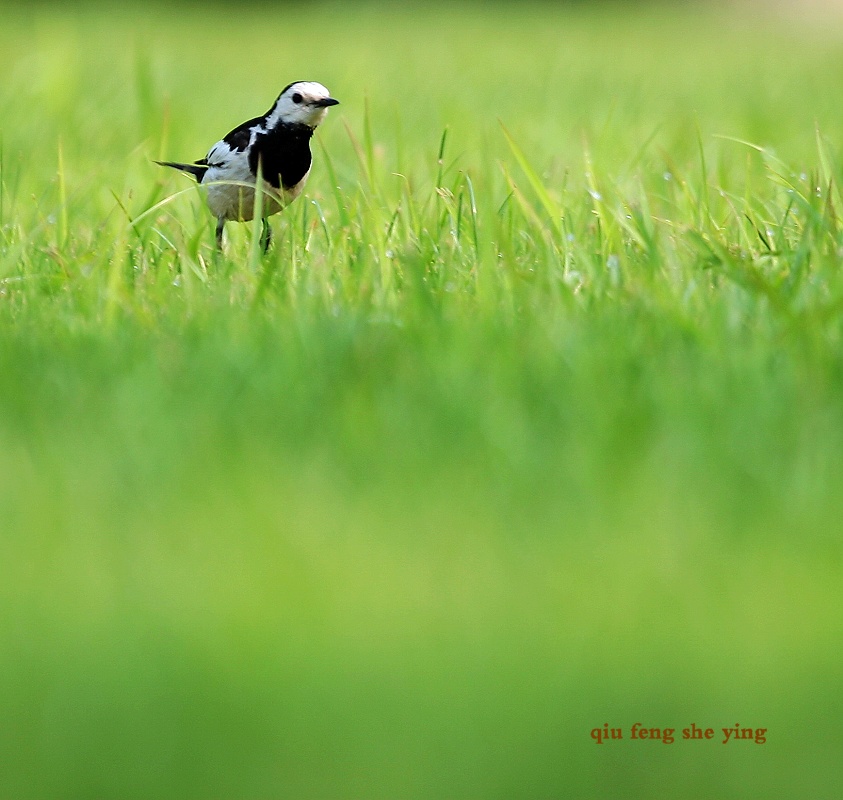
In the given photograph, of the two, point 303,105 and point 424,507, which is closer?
point 424,507

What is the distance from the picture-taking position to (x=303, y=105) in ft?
10.8

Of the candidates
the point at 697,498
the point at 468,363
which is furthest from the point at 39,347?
the point at 697,498

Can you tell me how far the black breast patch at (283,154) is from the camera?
3.29 metres

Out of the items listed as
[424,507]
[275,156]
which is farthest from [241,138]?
[424,507]

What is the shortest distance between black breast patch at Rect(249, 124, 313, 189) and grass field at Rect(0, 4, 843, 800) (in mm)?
252

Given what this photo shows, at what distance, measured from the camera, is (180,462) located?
5.92ft

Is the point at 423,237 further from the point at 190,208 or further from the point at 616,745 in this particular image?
the point at 616,745

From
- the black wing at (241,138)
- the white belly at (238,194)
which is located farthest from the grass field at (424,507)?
the black wing at (241,138)

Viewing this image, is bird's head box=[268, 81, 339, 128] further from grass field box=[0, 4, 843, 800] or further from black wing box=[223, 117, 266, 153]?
grass field box=[0, 4, 843, 800]

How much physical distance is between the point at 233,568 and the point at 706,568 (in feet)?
2.01

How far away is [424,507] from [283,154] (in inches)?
73.3

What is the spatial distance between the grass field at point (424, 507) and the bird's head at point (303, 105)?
267mm

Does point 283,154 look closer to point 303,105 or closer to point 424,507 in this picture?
point 303,105

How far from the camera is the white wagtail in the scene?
3.28m
